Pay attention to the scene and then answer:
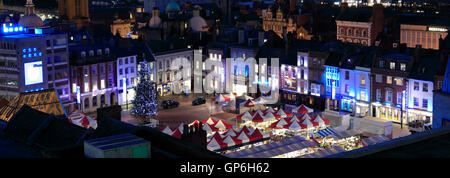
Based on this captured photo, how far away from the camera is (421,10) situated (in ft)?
556

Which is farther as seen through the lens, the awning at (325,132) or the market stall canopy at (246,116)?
the market stall canopy at (246,116)

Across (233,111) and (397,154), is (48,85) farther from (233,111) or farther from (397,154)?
(397,154)

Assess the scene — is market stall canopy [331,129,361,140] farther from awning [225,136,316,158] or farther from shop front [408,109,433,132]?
shop front [408,109,433,132]

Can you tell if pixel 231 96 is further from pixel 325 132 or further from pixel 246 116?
pixel 325 132

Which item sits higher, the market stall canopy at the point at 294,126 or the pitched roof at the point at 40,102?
the pitched roof at the point at 40,102

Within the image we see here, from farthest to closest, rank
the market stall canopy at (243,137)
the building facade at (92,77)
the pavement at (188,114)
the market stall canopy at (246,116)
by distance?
the building facade at (92,77) → the pavement at (188,114) → the market stall canopy at (246,116) → the market stall canopy at (243,137)

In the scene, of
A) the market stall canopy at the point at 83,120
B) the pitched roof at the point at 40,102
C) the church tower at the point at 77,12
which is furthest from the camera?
the church tower at the point at 77,12

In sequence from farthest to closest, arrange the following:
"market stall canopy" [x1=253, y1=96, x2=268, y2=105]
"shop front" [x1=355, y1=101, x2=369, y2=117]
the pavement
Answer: "market stall canopy" [x1=253, y1=96, x2=268, y2=105] < "shop front" [x1=355, y1=101, x2=369, y2=117] < the pavement

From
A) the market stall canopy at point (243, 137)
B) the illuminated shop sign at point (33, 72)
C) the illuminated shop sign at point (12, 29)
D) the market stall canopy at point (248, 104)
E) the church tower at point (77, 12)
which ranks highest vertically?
the church tower at point (77, 12)

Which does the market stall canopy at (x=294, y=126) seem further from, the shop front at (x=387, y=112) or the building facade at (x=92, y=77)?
the building facade at (x=92, y=77)

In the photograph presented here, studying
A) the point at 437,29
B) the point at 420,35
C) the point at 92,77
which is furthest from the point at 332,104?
the point at 420,35

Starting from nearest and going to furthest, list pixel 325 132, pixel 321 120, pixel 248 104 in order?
pixel 325 132
pixel 321 120
pixel 248 104

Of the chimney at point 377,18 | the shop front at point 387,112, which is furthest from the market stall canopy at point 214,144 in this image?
the chimney at point 377,18

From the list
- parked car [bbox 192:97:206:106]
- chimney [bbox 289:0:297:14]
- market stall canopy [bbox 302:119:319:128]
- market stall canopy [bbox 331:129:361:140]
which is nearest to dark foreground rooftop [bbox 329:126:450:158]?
market stall canopy [bbox 331:129:361:140]
